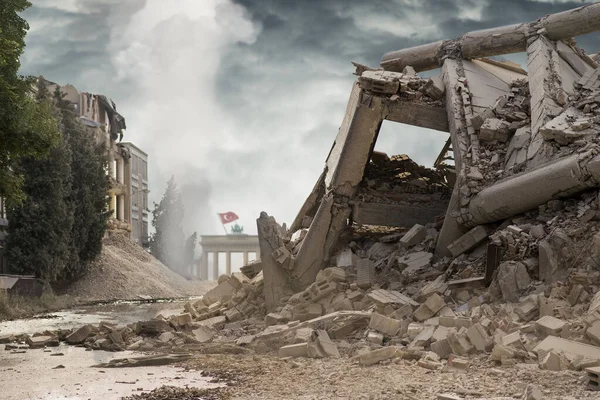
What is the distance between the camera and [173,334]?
12383 millimetres

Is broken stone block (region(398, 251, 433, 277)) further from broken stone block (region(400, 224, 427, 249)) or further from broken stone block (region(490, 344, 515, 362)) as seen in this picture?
broken stone block (region(490, 344, 515, 362))

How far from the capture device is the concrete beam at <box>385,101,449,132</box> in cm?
1382

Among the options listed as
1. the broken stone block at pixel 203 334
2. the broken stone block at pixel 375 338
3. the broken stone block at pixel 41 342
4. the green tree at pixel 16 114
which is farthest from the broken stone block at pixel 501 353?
the green tree at pixel 16 114

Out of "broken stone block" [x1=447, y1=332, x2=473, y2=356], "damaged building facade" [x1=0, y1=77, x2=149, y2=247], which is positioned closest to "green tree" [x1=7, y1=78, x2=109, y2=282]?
"damaged building facade" [x1=0, y1=77, x2=149, y2=247]

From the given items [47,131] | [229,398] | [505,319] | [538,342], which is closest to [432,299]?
[505,319]

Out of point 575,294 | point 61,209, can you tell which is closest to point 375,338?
point 575,294

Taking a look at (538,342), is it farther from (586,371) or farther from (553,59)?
(553,59)

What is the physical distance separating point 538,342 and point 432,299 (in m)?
2.04

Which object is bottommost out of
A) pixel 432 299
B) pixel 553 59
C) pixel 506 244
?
pixel 432 299

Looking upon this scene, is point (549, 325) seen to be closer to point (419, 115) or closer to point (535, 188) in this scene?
point (535, 188)

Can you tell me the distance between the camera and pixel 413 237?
44.0 feet

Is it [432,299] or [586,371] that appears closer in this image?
[586,371]

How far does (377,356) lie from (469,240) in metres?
4.05

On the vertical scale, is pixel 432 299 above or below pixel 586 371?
above
